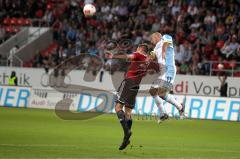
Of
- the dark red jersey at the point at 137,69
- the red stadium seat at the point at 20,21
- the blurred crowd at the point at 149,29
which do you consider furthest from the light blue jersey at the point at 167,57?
the red stadium seat at the point at 20,21

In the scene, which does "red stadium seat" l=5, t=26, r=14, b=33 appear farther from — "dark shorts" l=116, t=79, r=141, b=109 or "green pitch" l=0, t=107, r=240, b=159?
"dark shorts" l=116, t=79, r=141, b=109

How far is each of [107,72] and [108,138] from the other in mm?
16715

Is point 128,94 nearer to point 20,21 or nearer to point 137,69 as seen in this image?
point 137,69

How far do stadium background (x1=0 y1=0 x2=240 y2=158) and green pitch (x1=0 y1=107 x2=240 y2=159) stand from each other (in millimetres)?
29

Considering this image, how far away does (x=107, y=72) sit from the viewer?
120ft

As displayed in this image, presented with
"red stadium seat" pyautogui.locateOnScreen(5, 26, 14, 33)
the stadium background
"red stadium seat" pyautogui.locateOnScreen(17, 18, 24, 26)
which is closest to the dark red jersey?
the stadium background

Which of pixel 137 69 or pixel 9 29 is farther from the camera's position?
pixel 9 29

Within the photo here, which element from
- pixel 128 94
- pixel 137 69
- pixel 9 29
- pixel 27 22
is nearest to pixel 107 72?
pixel 27 22

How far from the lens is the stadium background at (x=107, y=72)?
18.4 meters

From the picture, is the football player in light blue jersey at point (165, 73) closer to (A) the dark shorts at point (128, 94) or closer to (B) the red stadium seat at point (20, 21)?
(A) the dark shorts at point (128, 94)

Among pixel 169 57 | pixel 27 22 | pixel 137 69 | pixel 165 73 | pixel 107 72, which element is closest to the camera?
pixel 137 69

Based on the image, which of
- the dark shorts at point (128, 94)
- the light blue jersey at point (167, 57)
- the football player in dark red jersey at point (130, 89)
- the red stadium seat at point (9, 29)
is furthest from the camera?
the red stadium seat at point (9, 29)

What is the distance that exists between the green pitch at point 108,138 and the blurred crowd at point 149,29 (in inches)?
271

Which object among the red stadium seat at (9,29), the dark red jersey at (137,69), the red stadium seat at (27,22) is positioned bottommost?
the red stadium seat at (9,29)
